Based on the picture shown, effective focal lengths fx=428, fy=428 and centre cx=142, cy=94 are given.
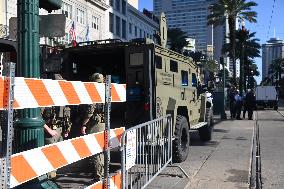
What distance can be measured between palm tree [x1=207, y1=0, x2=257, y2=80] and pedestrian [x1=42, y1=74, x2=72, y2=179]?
120 ft

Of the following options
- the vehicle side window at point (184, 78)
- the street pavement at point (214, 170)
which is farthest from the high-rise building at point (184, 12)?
the vehicle side window at point (184, 78)

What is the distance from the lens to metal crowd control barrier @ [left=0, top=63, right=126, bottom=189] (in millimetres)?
3053

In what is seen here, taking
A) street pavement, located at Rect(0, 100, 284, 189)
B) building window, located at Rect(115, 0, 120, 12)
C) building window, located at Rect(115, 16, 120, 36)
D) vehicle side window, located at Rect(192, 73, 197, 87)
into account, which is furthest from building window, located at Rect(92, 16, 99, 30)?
vehicle side window, located at Rect(192, 73, 197, 87)

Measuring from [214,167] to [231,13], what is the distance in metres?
36.1

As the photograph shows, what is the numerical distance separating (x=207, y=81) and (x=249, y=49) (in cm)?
5770

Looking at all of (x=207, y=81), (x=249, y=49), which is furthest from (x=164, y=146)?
(x=249, y=49)

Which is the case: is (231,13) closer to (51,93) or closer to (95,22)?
(95,22)

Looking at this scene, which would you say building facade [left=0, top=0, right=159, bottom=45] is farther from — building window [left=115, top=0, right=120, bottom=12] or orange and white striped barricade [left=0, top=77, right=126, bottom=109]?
orange and white striped barricade [left=0, top=77, right=126, bottom=109]

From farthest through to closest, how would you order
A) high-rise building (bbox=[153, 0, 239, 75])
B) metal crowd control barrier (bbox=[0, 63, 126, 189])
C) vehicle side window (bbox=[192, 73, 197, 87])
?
1. high-rise building (bbox=[153, 0, 239, 75])
2. vehicle side window (bbox=[192, 73, 197, 87])
3. metal crowd control barrier (bbox=[0, 63, 126, 189])

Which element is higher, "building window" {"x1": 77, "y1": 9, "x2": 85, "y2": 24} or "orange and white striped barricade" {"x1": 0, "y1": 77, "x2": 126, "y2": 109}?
"building window" {"x1": 77, "y1": 9, "x2": 85, "y2": 24}

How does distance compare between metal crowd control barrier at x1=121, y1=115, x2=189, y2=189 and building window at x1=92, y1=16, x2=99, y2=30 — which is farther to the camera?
building window at x1=92, y1=16, x2=99, y2=30

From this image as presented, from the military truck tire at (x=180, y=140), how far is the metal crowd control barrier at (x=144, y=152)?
1.45 m

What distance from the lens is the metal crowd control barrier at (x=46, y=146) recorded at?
305cm

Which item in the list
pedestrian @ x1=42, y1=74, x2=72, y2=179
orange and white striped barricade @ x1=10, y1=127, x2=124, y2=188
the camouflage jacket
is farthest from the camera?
the camouflage jacket
